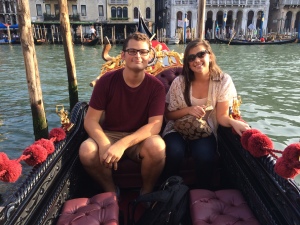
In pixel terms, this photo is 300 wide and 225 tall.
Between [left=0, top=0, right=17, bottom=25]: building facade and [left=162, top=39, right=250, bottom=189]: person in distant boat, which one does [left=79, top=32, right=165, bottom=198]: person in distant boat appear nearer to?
[left=162, top=39, right=250, bottom=189]: person in distant boat

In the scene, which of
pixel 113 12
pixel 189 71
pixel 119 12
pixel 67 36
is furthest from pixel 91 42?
pixel 189 71

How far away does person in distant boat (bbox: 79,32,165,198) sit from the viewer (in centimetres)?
146

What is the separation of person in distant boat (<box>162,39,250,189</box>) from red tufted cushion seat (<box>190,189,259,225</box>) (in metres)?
0.24

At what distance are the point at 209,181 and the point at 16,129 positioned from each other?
325 centimetres

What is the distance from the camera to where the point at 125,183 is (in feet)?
5.80

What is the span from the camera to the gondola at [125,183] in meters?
1.06

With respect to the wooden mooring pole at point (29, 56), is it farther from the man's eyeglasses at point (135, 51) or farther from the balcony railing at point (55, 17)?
the balcony railing at point (55, 17)

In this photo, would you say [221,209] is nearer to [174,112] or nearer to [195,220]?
[195,220]

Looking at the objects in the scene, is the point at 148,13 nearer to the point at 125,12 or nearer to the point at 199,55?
the point at 125,12

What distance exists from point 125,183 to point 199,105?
646 mm

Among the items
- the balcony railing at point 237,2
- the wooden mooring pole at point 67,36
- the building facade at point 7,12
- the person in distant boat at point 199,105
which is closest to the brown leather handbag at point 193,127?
the person in distant boat at point 199,105

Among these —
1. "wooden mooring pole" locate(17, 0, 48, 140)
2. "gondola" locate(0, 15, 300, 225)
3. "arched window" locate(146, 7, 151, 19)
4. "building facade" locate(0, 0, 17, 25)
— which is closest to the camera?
"gondola" locate(0, 15, 300, 225)

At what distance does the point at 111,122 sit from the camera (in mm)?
1622

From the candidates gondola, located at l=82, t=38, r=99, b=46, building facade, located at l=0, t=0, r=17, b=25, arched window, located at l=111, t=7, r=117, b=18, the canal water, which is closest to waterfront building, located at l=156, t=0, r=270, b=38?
arched window, located at l=111, t=7, r=117, b=18
